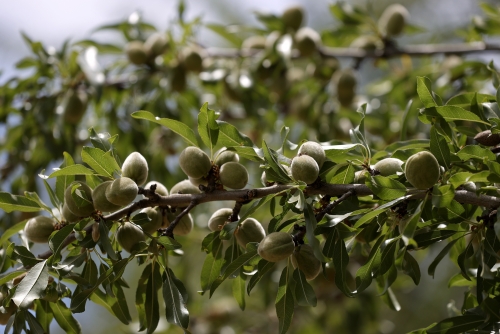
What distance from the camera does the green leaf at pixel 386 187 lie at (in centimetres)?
105

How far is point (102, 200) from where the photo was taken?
1144mm

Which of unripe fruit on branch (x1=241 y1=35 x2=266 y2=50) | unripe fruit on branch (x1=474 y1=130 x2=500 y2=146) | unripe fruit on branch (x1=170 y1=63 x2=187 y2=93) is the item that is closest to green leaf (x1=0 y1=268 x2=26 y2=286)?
unripe fruit on branch (x1=474 y1=130 x2=500 y2=146)

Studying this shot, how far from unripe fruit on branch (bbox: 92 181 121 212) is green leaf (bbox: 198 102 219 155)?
22 cm

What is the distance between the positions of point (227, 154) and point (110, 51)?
1.46m

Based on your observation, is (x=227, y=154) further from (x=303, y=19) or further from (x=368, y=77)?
(x=368, y=77)

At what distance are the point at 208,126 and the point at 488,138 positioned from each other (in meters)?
0.56

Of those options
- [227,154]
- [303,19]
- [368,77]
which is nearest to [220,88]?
[303,19]

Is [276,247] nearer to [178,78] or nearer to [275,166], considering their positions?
[275,166]

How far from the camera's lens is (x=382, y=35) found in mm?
2574

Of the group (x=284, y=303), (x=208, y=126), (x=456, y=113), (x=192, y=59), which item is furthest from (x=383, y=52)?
(x=284, y=303)

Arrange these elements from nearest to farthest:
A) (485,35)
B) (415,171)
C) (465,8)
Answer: (415,171), (485,35), (465,8)

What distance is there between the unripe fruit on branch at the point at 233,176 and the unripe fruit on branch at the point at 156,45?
52.6 inches

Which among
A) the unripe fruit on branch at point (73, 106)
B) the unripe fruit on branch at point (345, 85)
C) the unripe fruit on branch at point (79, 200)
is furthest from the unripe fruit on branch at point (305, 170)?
the unripe fruit on branch at point (345, 85)

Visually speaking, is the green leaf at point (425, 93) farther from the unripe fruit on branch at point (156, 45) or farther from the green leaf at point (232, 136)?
the unripe fruit on branch at point (156, 45)
